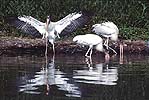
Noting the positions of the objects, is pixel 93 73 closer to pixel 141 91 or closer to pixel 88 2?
pixel 141 91

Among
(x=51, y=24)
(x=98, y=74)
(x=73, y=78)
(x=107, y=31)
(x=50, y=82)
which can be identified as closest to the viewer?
(x=50, y=82)

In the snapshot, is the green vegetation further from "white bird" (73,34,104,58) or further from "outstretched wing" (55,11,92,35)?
"white bird" (73,34,104,58)

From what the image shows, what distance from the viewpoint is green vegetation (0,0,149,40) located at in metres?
25.7

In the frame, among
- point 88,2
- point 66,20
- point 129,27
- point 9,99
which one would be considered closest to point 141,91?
point 9,99

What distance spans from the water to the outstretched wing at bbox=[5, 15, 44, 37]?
214cm

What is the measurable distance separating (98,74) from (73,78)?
1006 millimetres

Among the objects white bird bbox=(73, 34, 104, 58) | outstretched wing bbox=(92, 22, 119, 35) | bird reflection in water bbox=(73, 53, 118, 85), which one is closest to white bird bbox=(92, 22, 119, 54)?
outstretched wing bbox=(92, 22, 119, 35)

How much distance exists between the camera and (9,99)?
37.0 feet

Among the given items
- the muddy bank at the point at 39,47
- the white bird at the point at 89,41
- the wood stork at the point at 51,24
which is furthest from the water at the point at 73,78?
the wood stork at the point at 51,24

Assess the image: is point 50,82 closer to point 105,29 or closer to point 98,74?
point 98,74

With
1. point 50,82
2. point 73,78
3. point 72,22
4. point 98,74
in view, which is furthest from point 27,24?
point 50,82

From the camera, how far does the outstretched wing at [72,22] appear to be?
69.9 feet

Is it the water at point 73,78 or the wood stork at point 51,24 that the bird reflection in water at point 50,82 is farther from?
the wood stork at point 51,24

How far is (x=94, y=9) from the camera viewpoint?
26.3 m
